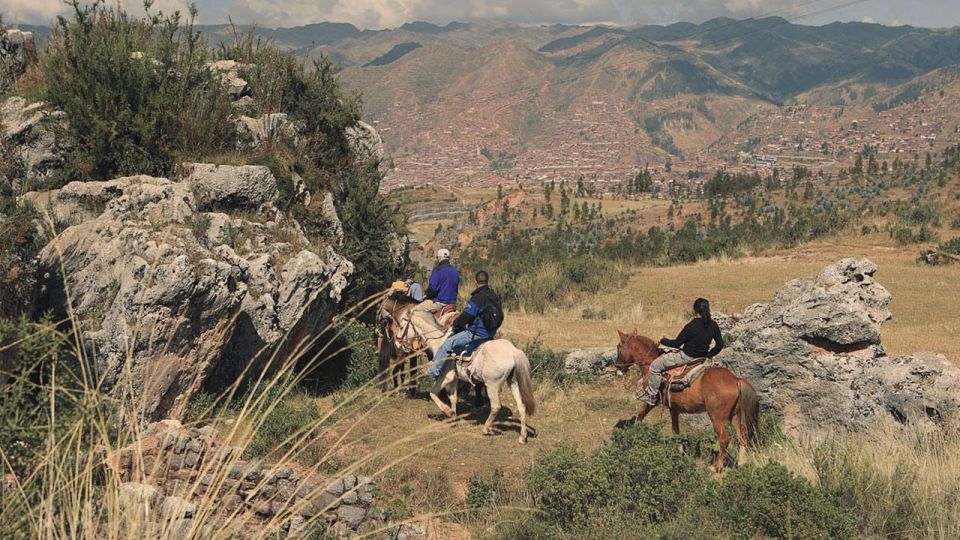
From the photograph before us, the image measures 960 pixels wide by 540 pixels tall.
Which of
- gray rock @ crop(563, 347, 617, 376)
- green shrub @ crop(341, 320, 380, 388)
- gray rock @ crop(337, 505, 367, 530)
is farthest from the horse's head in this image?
gray rock @ crop(337, 505, 367, 530)

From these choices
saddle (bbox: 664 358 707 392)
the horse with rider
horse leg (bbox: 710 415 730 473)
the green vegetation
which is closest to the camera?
the green vegetation

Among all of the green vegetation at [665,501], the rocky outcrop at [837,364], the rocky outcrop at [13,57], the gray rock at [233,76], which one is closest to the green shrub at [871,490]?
the green vegetation at [665,501]

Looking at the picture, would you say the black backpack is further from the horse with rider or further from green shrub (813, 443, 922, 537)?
green shrub (813, 443, 922, 537)

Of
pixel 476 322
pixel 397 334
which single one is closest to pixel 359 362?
pixel 397 334

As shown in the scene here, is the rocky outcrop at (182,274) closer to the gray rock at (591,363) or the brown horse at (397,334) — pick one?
the brown horse at (397,334)

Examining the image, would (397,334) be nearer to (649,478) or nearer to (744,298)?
(649,478)

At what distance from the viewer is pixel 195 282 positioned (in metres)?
9.55

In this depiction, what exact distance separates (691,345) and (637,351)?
3.23 feet

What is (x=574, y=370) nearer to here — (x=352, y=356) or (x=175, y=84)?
(x=352, y=356)

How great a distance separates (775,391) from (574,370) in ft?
15.7

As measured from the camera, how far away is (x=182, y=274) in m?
9.28

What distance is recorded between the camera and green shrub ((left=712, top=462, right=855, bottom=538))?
641 cm

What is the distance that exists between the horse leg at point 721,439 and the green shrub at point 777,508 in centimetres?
245

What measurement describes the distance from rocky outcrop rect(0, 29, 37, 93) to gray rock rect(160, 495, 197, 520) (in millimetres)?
13224
